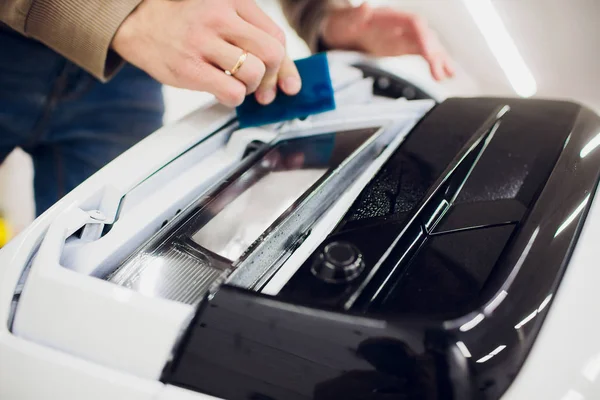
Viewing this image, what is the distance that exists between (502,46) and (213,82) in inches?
41.6

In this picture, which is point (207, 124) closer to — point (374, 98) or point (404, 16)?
point (374, 98)

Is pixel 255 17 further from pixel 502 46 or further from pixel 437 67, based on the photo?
pixel 502 46

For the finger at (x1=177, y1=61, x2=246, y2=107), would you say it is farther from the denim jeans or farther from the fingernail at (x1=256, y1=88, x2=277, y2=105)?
the denim jeans

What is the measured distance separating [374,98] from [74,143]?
458mm

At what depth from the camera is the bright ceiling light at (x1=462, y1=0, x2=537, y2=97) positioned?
1.26 meters

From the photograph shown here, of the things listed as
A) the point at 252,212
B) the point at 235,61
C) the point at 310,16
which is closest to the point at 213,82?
the point at 235,61

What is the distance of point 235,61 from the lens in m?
0.50

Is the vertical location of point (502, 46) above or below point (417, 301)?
above

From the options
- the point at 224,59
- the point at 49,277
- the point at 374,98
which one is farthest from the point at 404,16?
the point at 49,277

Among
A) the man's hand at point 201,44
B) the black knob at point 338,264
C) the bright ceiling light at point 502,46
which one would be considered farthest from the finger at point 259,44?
the bright ceiling light at point 502,46

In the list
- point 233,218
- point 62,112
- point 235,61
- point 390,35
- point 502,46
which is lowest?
point 62,112

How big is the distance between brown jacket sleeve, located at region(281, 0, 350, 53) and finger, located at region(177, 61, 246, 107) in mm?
314

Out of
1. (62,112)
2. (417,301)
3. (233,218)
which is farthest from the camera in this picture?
(62,112)

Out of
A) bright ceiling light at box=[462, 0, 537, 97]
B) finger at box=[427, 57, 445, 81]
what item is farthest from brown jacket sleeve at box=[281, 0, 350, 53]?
bright ceiling light at box=[462, 0, 537, 97]
